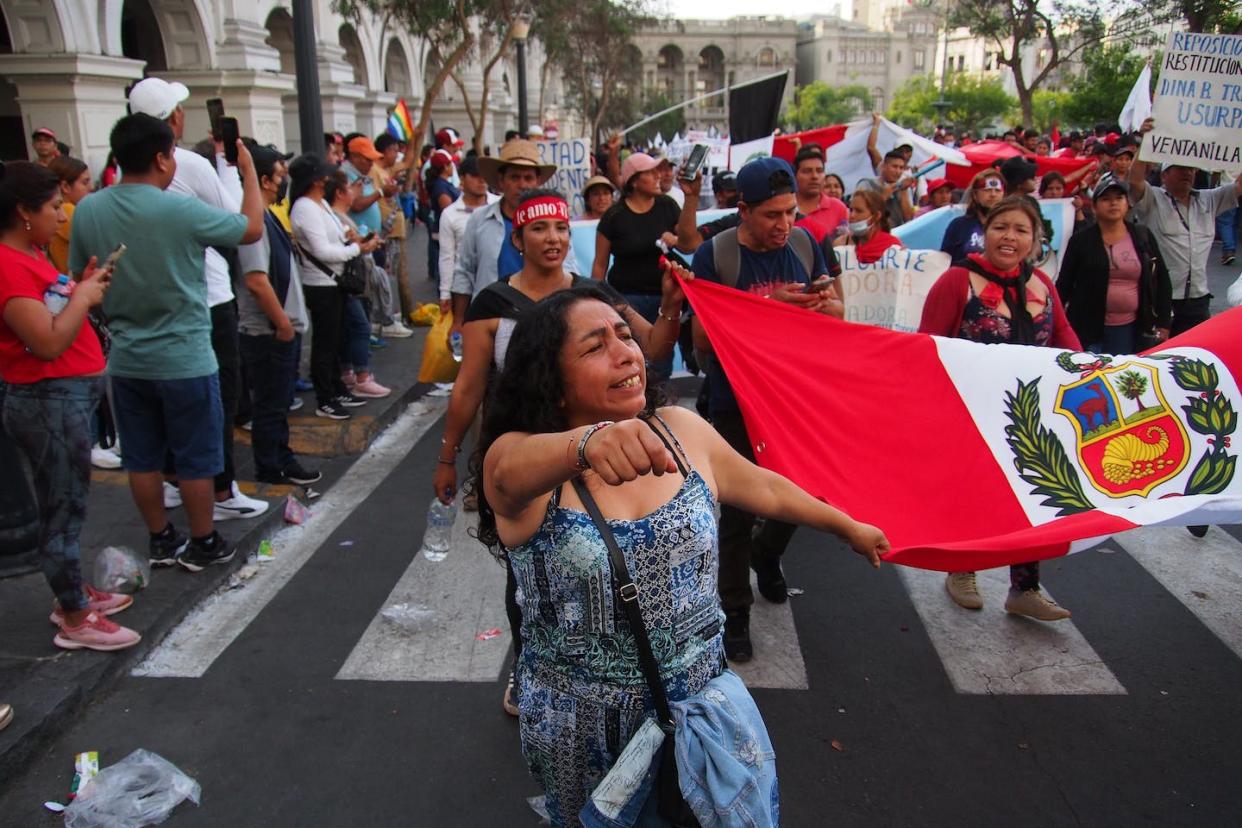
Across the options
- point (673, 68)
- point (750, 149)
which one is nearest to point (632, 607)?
point (750, 149)

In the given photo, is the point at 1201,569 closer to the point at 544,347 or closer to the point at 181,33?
the point at 544,347

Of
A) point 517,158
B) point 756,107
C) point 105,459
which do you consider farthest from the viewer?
point 756,107

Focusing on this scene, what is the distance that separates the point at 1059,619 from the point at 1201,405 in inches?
54.0

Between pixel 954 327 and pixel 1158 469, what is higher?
pixel 954 327

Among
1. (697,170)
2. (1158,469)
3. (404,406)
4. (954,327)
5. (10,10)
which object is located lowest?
(404,406)

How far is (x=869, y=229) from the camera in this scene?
7098mm

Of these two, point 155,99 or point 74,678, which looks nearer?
point 74,678

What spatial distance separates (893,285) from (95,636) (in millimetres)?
5207

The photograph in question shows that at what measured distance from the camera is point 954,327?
4398mm

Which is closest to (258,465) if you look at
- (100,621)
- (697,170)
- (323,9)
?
(100,621)

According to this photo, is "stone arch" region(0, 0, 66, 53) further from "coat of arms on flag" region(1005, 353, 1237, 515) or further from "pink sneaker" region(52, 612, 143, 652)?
"coat of arms on flag" region(1005, 353, 1237, 515)

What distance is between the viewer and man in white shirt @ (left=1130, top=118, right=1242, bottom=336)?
21.5ft

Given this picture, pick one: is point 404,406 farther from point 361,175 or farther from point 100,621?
point 100,621

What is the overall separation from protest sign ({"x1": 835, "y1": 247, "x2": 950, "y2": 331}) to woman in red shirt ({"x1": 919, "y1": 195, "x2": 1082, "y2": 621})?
204 centimetres
